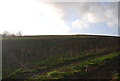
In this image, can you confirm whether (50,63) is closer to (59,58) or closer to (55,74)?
(59,58)

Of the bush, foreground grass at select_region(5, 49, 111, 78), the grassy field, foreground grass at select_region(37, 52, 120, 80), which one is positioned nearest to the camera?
the bush

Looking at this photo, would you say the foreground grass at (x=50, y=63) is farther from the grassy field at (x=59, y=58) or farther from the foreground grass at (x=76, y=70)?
the foreground grass at (x=76, y=70)

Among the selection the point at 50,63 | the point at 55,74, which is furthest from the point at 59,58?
the point at 55,74

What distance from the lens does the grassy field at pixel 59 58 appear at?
22.7 m

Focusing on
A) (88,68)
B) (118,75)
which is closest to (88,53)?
(88,68)

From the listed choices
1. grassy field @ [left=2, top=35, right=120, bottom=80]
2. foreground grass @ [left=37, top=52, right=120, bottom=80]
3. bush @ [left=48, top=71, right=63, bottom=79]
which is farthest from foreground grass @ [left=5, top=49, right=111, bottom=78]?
bush @ [left=48, top=71, right=63, bottom=79]

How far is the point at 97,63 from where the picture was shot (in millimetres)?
24844

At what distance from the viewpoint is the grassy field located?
22.7 m

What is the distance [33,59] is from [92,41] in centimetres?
1322

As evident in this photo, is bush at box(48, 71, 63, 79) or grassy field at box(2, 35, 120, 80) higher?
grassy field at box(2, 35, 120, 80)

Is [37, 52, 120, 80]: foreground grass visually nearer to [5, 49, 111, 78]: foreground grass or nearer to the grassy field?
the grassy field

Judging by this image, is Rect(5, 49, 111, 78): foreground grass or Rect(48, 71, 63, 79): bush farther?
Rect(5, 49, 111, 78): foreground grass

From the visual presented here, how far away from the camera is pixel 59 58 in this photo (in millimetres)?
28812

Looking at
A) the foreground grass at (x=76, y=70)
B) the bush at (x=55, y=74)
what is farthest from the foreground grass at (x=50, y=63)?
the bush at (x=55, y=74)
